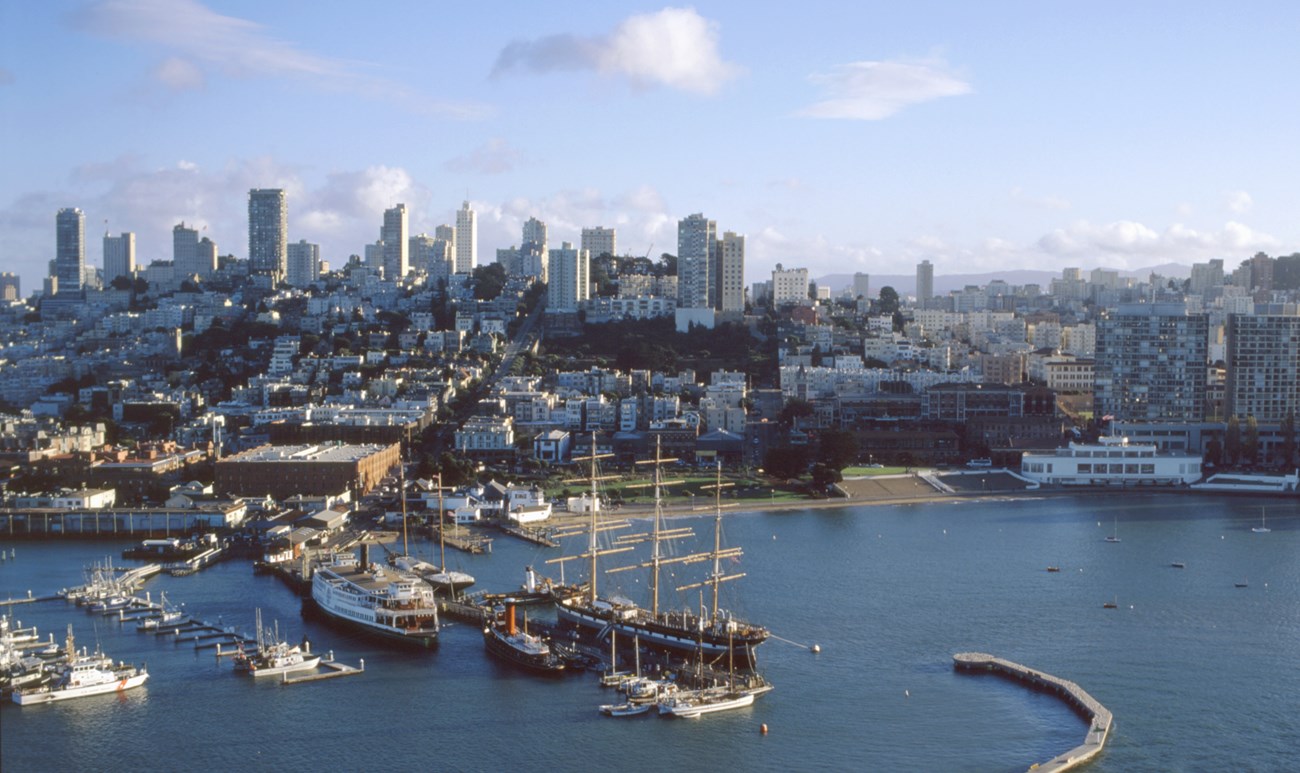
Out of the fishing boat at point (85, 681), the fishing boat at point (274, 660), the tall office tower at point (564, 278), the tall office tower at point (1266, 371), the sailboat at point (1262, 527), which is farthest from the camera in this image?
the tall office tower at point (564, 278)

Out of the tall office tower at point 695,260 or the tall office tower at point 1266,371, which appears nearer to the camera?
the tall office tower at point 1266,371

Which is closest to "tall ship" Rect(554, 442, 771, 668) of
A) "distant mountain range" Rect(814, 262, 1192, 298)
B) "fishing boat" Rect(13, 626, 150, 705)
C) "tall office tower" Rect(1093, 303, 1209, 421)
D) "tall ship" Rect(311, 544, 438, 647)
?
"tall ship" Rect(311, 544, 438, 647)

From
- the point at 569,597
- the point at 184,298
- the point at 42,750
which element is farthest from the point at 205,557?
the point at 184,298

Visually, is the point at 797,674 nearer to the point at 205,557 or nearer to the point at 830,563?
the point at 830,563

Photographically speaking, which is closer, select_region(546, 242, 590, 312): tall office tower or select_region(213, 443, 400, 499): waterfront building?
select_region(213, 443, 400, 499): waterfront building

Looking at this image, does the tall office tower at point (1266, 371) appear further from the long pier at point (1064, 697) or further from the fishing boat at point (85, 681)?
the fishing boat at point (85, 681)

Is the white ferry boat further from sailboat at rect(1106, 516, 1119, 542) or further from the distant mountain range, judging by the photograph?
the distant mountain range

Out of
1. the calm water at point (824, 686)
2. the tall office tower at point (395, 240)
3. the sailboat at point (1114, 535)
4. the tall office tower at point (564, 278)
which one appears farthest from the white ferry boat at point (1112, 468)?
the tall office tower at point (395, 240)

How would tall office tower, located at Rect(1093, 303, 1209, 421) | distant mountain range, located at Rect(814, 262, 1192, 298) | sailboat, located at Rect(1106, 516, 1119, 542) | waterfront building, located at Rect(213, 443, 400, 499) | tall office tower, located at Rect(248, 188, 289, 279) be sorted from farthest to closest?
distant mountain range, located at Rect(814, 262, 1192, 298), tall office tower, located at Rect(248, 188, 289, 279), tall office tower, located at Rect(1093, 303, 1209, 421), waterfront building, located at Rect(213, 443, 400, 499), sailboat, located at Rect(1106, 516, 1119, 542)
